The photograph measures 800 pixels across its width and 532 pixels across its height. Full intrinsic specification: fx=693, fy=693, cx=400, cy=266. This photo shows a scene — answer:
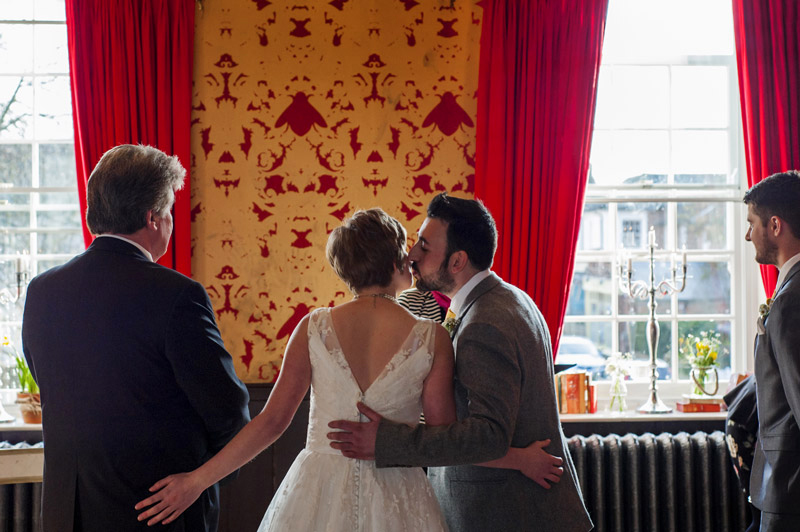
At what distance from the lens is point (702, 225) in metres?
4.10

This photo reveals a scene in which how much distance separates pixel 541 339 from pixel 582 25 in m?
2.47

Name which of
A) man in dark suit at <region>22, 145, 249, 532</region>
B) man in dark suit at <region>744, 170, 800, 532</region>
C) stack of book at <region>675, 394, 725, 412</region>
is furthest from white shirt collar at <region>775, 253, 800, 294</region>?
man in dark suit at <region>22, 145, 249, 532</region>

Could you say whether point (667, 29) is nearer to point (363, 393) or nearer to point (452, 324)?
point (452, 324)

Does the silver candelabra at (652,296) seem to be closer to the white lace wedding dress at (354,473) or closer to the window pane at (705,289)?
the window pane at (705,289)

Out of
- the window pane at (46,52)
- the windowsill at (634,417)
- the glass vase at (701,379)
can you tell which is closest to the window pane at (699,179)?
the glass vase at (701,379)

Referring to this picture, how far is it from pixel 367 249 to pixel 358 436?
481 millimetres

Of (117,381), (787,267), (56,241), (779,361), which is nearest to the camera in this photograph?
(117,381)

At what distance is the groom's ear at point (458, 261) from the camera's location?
6.37 feet

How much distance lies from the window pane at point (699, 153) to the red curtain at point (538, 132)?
716mm

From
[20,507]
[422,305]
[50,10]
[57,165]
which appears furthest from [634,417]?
[50,10]

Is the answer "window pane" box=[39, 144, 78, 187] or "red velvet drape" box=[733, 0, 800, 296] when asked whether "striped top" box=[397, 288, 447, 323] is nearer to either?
"red velvet drape" box=[733, 0, 800, 296]

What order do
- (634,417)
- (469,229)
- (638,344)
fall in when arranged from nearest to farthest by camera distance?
(469,229) → (634,417) → (638,344)

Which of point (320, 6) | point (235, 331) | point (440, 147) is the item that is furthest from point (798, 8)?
point (235, 331)

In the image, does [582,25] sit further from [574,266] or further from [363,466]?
[363,466]
